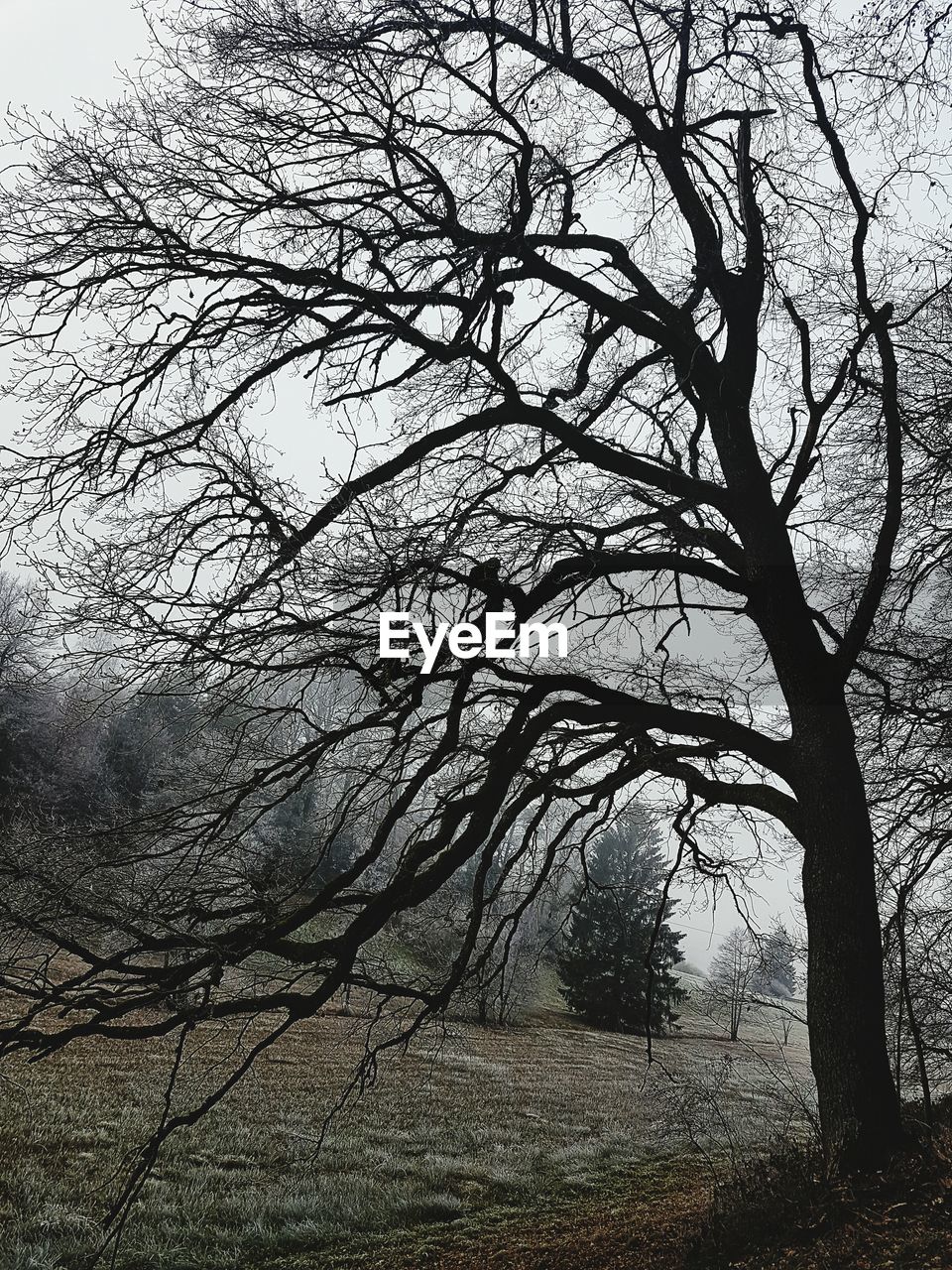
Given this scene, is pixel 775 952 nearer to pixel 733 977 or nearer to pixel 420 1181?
pixel 420 1181

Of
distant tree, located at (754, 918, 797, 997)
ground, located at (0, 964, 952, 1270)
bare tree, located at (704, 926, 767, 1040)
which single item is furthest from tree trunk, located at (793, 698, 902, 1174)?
bare tree, located at (704, 926, 767, 1040)

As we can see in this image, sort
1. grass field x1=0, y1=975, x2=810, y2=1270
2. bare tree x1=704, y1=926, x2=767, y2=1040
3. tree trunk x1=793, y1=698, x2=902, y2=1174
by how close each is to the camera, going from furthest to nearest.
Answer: bare tree x1=704, y1=926, x2=767, y2=1040 → grass field x1=0, y1=975, x2=810, y2=1270 → tree trunk x1=793, y1=698, x2=902, y2=1174

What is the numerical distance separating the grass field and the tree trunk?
245 cm

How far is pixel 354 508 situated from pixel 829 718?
138 inches

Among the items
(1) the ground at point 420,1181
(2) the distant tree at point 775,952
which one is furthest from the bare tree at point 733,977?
(2) the distant tree at point 775,952

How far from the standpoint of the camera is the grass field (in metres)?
7.64

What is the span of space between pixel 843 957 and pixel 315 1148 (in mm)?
5438

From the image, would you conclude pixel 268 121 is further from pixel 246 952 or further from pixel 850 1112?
pixel 850 1112

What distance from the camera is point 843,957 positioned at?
498cm

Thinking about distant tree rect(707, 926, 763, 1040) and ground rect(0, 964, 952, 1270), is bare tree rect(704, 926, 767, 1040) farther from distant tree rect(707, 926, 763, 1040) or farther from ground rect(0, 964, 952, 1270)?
ground rect(0, 964, 952, 1270)

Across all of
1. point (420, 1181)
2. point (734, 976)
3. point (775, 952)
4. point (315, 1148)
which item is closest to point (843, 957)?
point (315, 1148)

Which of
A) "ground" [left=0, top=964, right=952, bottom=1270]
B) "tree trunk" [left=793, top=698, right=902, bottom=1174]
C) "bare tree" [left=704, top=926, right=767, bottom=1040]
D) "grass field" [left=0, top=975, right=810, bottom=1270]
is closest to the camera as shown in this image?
"tree trunk" [left=793, top=698, right=902, bottom=1174]

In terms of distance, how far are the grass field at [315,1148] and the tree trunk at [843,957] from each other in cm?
245

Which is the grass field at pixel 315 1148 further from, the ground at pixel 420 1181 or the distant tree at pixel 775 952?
the distant tree at pixel 775 952
